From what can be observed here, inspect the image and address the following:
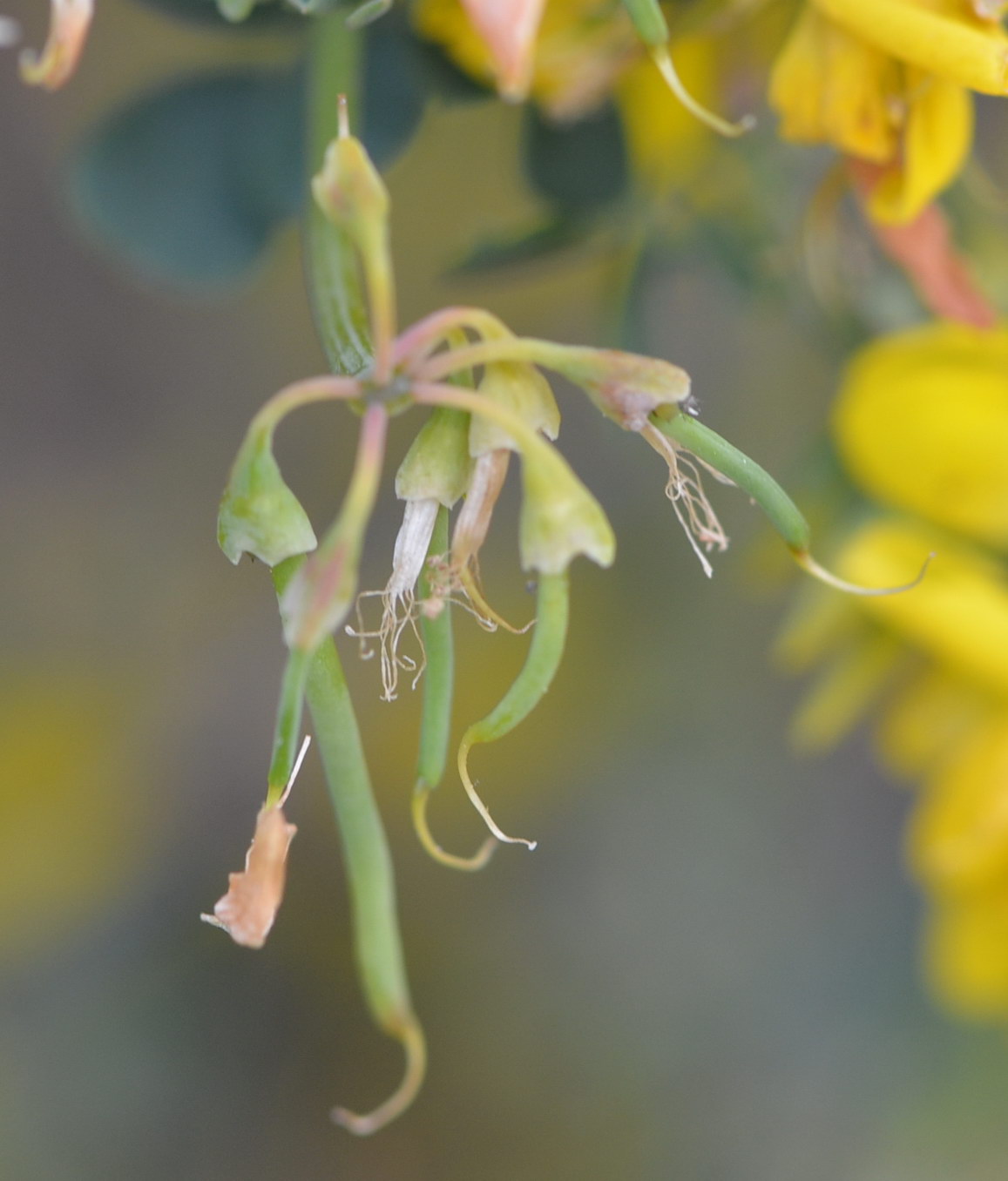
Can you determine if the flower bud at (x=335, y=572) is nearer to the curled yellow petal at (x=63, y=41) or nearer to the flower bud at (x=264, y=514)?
the flower bud at (x=264, y=514)

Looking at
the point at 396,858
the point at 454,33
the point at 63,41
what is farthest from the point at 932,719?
the point at 396,858

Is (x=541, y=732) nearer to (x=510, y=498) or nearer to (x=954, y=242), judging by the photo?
(x=510, y=498)

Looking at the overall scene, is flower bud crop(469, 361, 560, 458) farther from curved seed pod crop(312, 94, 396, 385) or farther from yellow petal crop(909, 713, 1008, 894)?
yellow petal crop(909, 713, 1008, 894)

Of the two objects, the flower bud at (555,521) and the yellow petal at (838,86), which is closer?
the flower bud at (555,521)

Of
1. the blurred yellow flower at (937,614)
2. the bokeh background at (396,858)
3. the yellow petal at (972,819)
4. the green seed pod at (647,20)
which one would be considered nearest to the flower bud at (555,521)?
the green seed pod at (647,20)

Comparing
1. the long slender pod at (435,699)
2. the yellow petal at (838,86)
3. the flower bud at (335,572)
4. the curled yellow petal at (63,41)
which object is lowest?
the long slender pod at (435,699)

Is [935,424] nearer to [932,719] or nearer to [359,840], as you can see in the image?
[932,719]
